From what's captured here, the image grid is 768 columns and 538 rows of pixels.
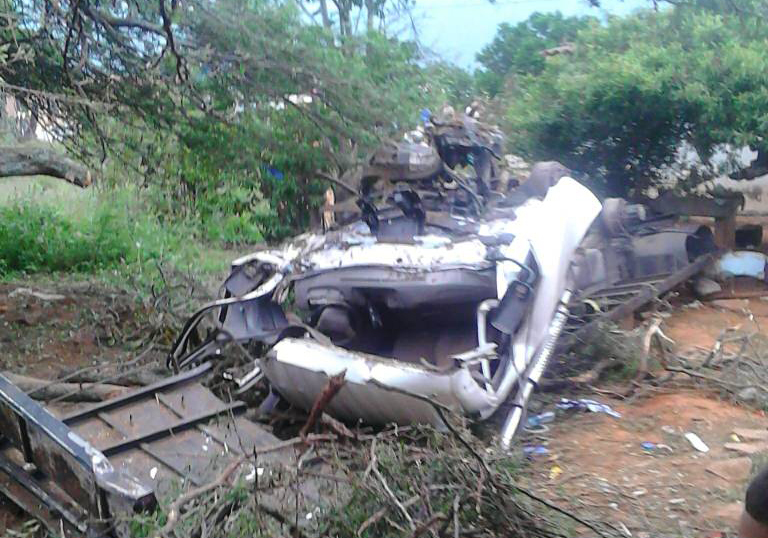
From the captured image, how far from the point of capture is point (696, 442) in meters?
5.60

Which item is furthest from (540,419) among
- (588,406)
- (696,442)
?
(696,442)

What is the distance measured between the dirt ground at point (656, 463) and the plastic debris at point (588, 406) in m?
0.06

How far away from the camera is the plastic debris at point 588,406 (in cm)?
623

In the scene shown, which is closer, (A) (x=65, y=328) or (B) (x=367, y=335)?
(B) (x=367, y=335)

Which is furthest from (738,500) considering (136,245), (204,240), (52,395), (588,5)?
(204,240)

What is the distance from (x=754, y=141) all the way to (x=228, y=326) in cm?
800

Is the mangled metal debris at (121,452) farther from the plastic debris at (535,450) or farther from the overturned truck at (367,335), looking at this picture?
the plastic debris at (535,450)

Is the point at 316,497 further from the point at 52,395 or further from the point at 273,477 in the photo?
the point at 52,395

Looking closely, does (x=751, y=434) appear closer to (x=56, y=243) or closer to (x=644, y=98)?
(x=644, y=98)

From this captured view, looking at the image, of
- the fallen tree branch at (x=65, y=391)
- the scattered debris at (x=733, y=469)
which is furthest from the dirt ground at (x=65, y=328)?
the scattered debris at (x=733, y=469)

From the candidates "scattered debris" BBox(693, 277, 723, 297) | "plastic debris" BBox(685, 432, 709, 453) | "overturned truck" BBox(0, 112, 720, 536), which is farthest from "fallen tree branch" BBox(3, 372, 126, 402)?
"scattered debris" BBox(693, 277, 723, 297)

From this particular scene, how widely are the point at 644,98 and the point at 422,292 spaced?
718cm

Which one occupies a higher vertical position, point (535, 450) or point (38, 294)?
point (38, 294)

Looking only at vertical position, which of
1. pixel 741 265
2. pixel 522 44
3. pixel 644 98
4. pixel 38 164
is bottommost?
pixel 741 265
